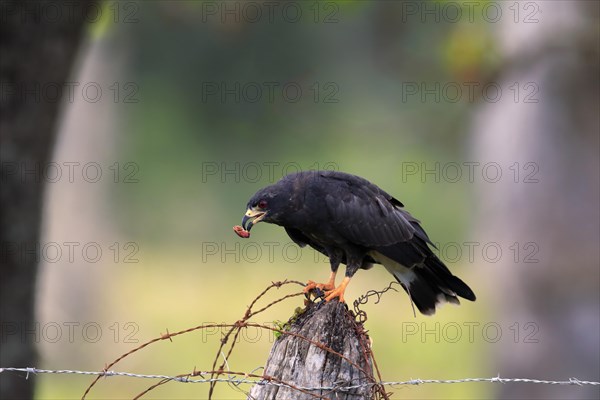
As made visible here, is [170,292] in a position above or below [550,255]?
Answer: below

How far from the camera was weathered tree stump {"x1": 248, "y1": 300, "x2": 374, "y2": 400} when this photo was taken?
9.39 feet

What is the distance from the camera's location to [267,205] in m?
4.24

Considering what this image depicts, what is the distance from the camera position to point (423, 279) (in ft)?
14.6

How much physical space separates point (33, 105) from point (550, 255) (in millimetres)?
5196

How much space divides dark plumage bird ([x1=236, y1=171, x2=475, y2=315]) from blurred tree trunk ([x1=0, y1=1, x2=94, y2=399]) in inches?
64.6

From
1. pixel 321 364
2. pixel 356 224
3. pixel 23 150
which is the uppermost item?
pixel 23 150

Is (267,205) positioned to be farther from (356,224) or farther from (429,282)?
(429,282)

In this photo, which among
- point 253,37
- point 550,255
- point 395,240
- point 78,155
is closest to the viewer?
point 395,240

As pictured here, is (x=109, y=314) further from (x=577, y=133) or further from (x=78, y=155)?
(x=577, y=133)

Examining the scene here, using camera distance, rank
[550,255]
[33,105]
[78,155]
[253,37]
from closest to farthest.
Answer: [33,105] < [550,255] < [78,155] < [253,37]

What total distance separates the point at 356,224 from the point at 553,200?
4605 millimetres

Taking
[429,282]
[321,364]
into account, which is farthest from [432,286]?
[321,364]

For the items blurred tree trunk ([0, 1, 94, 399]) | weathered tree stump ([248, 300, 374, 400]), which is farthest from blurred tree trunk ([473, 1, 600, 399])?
weathered tree stump ([248, 300, 374, 400])

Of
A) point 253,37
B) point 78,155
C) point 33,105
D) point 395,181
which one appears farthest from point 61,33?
point 395,181
